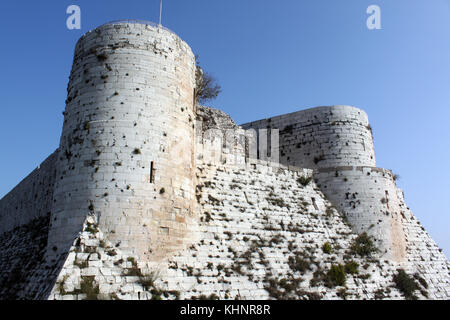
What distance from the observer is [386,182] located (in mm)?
19156

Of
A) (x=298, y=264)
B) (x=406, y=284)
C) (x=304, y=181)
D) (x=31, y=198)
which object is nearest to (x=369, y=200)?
(x=304, y=181)

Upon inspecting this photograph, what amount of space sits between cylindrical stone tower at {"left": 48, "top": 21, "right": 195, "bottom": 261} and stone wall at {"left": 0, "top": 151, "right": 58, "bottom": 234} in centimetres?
541

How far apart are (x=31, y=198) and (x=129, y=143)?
10622 mm

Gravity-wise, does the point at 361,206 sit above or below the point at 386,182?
below

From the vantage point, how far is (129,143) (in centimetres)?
1184

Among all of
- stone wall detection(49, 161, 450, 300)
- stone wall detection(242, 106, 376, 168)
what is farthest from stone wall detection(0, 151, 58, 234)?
stone wall detection(242, 106, 376, 168)

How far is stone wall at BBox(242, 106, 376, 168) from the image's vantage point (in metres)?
20.5

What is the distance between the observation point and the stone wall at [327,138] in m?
20.5

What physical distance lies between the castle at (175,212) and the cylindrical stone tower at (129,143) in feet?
0.14

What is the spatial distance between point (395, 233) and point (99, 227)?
1439 centimetres

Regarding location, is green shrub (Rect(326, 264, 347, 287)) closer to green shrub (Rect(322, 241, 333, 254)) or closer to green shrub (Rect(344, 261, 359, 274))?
green shrub (Rect(344, 261, 359, 274))

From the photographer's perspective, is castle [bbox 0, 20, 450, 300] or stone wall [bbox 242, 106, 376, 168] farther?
stone wall [bbox 242, 106, 376, 168]

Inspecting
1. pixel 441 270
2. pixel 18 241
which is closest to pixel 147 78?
pixel 18 241
